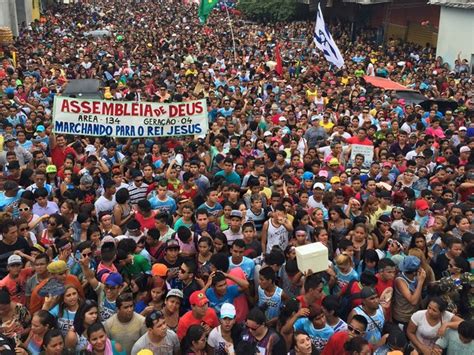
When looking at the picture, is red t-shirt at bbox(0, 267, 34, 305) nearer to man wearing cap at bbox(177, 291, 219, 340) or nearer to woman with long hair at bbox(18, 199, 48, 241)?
woman with long hair at bbox(18, 199, 48, 241)

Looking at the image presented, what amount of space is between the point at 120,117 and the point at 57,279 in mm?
4763

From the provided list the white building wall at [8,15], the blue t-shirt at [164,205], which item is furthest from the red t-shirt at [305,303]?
the white building wall at [8,15]

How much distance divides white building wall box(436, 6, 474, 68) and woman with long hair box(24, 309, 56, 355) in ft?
65.6

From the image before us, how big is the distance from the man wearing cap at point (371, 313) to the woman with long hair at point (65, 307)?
7.50ft

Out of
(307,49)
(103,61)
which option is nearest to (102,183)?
(103,61)

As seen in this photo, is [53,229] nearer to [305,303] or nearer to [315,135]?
[305,303]

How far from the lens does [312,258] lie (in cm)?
556

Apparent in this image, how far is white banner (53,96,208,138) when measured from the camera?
32.1 feet

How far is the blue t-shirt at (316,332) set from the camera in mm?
5066

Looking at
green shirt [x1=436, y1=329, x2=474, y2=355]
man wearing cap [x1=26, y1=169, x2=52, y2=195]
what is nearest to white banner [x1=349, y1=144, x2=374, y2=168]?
man wearing cap [x1=26, y1=169, x2=52, y2=195]

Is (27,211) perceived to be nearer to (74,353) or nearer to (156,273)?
(156,273)

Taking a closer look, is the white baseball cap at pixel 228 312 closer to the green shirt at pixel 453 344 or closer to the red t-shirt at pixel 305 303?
the red t-shirt at pixel 305 303

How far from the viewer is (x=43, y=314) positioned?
4.86 m

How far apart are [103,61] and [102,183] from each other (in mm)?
12179
